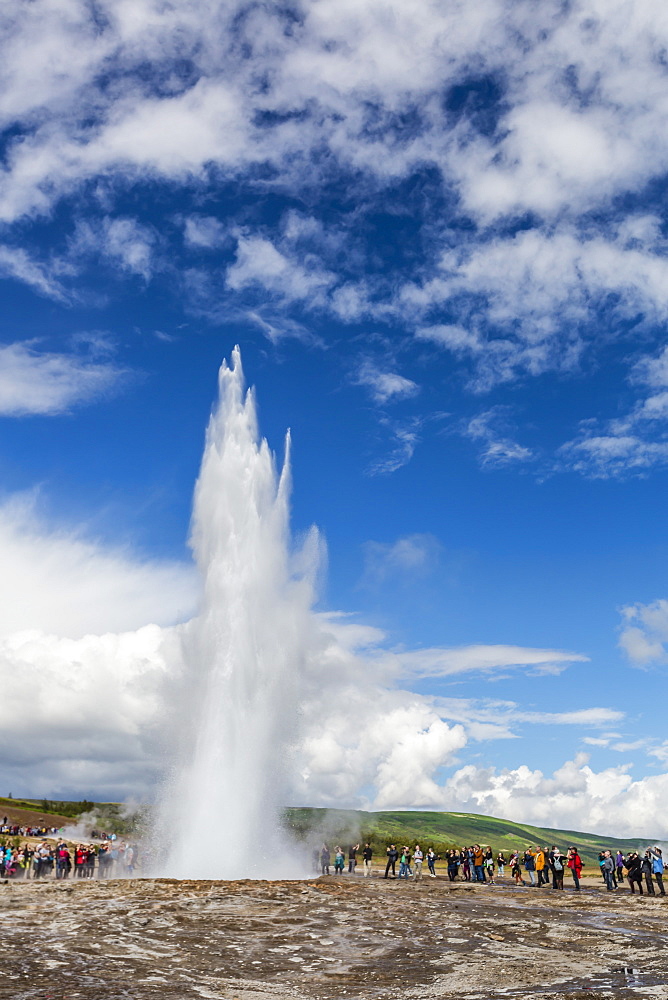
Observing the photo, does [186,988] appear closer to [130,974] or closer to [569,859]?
[130,974]

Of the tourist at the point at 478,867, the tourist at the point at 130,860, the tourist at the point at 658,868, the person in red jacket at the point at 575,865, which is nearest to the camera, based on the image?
the tourist at the point at 658,868

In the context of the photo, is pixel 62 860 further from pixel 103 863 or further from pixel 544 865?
pixel 544 865

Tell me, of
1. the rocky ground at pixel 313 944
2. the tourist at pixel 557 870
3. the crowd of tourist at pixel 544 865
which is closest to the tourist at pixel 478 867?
the crowd of tourist at pixel 544 865

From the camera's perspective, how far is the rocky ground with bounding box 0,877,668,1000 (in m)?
14.7

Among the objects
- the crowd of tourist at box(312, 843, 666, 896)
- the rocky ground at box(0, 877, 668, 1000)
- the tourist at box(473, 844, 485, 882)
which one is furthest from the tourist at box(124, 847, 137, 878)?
the tourist at box(473, 844, 485, 882)

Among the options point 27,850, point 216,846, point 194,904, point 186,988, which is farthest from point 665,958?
point 27,850

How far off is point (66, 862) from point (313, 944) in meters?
25.0

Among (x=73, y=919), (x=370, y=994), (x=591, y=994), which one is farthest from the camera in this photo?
(x=73, y=919)

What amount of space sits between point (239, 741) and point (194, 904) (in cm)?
1105

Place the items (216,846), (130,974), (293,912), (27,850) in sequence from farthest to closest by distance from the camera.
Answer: (27,850), (216,846), (293,912), (130,974)

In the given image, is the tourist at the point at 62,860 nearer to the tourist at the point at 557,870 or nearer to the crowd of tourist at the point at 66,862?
the crowd of tourist at the point at 66,862

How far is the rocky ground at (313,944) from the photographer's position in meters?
14.7

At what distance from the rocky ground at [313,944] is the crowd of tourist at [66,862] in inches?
349

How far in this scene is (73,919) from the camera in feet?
74.5
